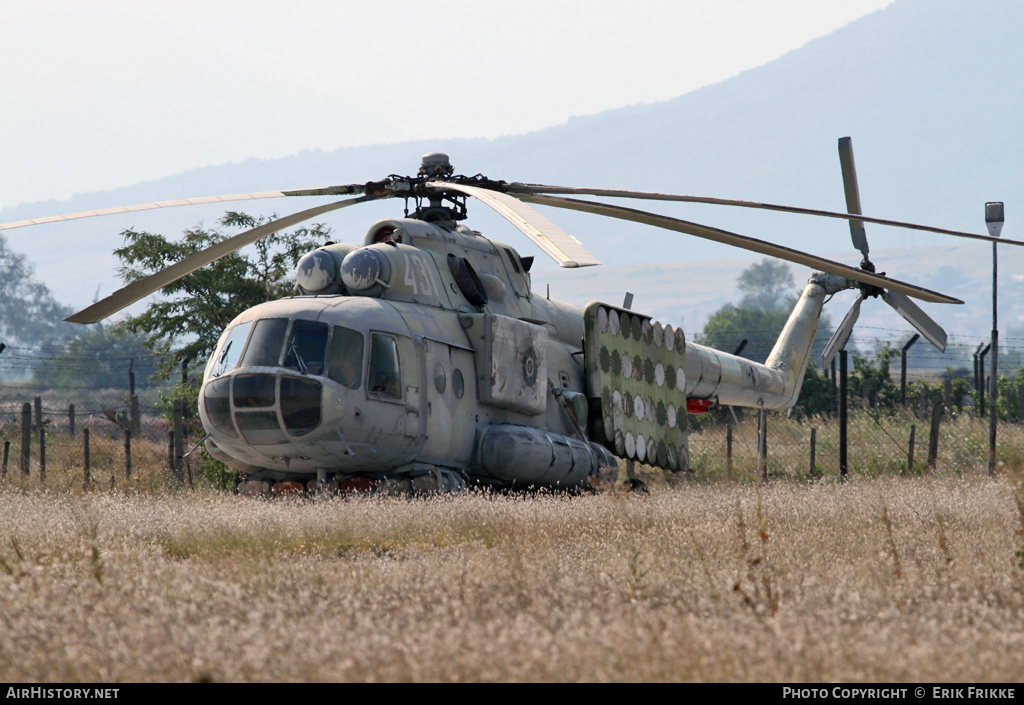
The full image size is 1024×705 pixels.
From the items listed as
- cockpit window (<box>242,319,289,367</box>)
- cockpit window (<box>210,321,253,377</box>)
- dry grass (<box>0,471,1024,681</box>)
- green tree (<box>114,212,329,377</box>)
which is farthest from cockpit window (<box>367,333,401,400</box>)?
green tree (<box>114,212,329,377</box>)

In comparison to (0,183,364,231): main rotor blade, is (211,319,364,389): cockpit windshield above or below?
below

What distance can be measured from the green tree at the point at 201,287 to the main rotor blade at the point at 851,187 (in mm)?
11980

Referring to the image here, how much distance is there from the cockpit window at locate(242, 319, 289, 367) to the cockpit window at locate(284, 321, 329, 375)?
4.4 inches

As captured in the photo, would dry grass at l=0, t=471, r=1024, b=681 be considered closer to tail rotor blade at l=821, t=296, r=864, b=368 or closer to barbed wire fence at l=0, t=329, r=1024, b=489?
tail rotor blade at l=821, t=296, r=864, b=368

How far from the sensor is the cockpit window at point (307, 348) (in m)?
10.7

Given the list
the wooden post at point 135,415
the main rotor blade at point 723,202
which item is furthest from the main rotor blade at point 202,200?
the wooden post at point 135,415

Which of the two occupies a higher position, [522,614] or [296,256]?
[296,256]

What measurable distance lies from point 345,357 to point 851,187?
10509mm

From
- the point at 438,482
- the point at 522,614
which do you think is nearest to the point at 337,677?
the point at 522,614

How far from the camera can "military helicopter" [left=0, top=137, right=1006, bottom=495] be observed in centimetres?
1055

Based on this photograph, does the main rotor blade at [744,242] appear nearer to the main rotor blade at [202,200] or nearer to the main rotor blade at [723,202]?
the main rotor blade at [723,202]

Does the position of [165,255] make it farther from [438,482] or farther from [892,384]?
[892,384]

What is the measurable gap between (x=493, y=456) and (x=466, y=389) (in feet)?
2.86

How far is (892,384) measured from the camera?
36.5 m
